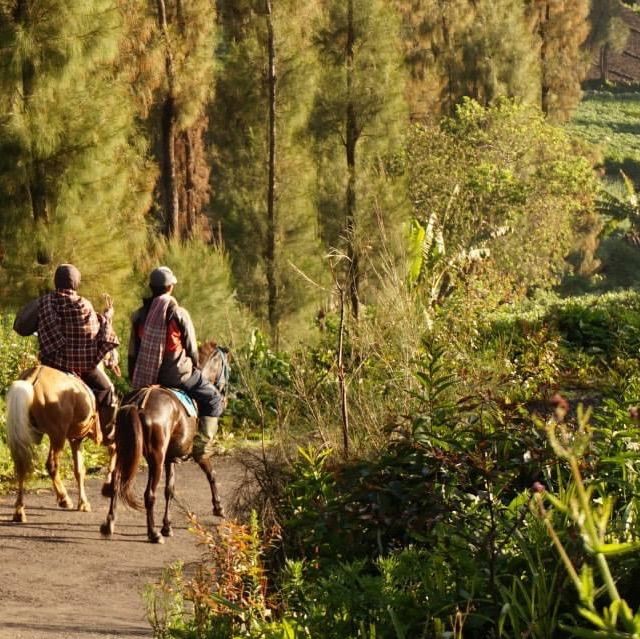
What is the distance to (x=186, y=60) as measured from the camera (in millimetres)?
29094

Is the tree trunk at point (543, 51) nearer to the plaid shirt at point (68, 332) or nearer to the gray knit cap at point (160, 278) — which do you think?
the plaid shirt at point (68, 332)

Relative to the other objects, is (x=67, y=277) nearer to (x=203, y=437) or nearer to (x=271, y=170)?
(x=203, y=437)

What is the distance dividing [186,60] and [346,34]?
15.5 feet

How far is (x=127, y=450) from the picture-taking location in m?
11.3

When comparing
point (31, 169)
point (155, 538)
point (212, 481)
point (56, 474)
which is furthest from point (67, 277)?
point (31, 169)

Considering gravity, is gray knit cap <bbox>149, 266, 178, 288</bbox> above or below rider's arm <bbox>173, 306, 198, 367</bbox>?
above

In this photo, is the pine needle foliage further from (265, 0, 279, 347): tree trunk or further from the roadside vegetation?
(265, 0, 279, 347): tree trunk

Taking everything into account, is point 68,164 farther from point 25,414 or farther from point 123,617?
point 123,617

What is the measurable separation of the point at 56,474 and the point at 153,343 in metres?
2.20

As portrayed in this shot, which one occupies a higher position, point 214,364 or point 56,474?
point 214,364

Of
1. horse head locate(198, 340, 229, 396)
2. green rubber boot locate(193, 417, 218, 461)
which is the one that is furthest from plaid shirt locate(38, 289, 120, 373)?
green rubber boot locate(193, 417, 218, 461)

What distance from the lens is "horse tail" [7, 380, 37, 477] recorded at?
11.8 metres

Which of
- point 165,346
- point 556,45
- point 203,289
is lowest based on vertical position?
point 203,289

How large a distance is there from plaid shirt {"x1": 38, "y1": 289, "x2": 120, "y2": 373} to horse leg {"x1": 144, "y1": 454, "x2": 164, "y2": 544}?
1807mm
